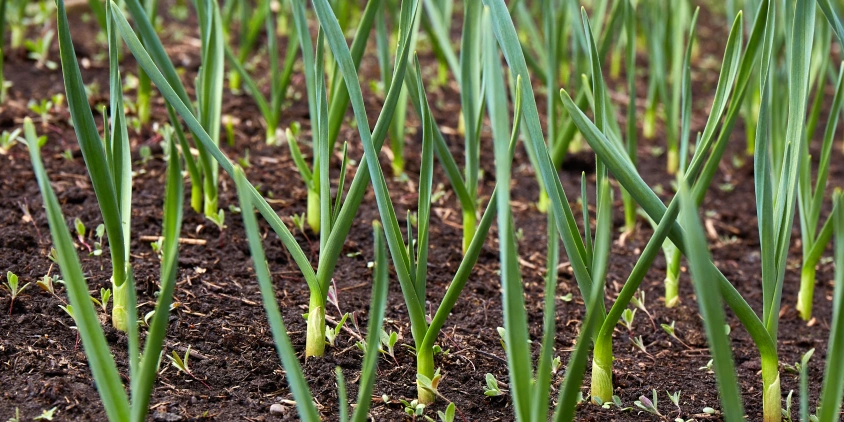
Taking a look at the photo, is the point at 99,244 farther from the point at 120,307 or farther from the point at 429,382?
the point at 429,382

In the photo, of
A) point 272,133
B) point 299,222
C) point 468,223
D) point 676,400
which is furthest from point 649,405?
point 272,133

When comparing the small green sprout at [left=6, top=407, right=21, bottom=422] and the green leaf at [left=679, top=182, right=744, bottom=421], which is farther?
the small green sprout at [left=6, top=407, right=21, bottom=422]

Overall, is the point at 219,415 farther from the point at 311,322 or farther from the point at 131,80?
the point at 131,80

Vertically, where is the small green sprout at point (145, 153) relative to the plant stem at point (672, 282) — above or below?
above

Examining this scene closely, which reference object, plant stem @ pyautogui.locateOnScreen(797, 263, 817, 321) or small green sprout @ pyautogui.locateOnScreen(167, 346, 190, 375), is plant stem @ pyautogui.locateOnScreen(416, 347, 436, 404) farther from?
plant stem @ pyautogui.locateOnScreen(797, 263, 817, 321)

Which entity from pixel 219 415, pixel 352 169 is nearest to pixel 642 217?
pixel 352 169

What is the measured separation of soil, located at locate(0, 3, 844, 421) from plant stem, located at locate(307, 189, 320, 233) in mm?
27

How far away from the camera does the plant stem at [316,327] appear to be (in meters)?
1.24

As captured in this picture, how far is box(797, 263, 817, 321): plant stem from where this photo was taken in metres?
1.68

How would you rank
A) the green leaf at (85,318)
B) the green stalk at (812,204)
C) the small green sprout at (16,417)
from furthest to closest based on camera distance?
1. the green stalk at (812,204)
2. the small green sprout at (16,417)
3. the green leaf at (85,318)

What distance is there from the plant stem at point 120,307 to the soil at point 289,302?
18 mm

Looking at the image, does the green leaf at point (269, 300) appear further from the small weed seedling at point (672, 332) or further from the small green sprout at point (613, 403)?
the small weed seedling at point (672, 332)

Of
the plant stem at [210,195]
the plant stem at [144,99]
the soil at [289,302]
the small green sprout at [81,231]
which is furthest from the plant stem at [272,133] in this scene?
the small green sprout at [81,231]

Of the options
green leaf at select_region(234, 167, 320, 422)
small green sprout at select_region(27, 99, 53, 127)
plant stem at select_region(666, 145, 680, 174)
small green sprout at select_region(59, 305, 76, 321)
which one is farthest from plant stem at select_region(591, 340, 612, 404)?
small green sprout at select_region(27, 99, 53, 127)
